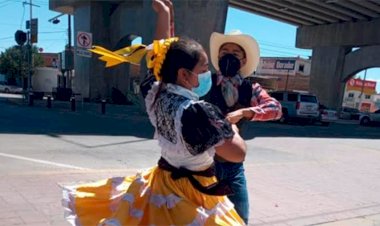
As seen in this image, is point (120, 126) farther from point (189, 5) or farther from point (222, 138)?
point (222, 138)

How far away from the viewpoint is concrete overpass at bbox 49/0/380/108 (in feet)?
111

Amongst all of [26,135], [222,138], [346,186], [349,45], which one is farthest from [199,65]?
[349,45]

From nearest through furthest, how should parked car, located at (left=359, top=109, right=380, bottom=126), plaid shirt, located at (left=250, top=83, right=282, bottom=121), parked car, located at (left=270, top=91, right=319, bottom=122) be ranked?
plaid shirt, located at (left=250, top=83, right=282, bottom=121)
parked car, located at (left=270, top=91, right=319, bottom=122)
parked car, located at (left=359, top=109, right=380, bottom=126)

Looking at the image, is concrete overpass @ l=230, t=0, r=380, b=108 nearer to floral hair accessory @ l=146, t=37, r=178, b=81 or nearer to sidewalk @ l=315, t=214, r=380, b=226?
Result: sidewalk @ l=315, t=214, r=380, b=226

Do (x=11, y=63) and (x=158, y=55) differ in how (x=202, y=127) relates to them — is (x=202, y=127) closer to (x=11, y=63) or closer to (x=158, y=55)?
(x=158, y=55)

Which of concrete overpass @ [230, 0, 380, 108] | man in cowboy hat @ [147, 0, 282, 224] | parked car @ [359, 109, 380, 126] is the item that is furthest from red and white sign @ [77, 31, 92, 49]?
parked car @ [359, 109, 380, 126]

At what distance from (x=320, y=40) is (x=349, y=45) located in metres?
3.25

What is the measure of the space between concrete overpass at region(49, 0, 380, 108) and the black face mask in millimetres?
25657

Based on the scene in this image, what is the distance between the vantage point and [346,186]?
8.32 meters

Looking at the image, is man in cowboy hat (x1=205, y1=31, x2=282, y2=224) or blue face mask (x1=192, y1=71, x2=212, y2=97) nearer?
blue face mask (x1=192, y1=71, x2=212, y2=97)

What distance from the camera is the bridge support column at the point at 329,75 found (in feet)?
136

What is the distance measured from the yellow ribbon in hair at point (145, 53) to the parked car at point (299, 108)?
965 inches

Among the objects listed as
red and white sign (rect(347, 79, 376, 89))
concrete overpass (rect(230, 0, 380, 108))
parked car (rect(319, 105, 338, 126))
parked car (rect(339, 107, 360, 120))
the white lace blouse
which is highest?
concrete overpass (rect(230, 0, 380, 108))

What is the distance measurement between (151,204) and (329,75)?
137ft
